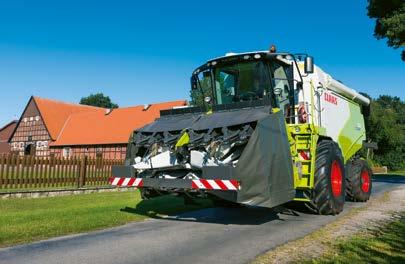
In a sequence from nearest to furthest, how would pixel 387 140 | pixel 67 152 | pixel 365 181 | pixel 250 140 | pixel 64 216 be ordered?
pixel 250 140 < pixel 64 216 < pixel 365 181 < pixel 67 152 < pixel 387 140

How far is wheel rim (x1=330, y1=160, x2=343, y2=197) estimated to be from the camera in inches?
391

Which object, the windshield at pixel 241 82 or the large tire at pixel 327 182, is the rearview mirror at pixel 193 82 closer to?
the windshield at pixel 241 82

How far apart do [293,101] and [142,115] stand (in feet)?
141

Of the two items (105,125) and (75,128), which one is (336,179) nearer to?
(105,125)

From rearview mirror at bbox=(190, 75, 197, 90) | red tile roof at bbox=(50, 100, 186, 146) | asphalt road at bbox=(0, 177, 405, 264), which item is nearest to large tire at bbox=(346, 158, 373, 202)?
asphalt road at bbox=(0, 177, 405, 264)

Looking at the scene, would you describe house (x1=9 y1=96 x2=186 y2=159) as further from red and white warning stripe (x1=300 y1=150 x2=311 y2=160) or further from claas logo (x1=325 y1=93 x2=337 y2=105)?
red and white warning stripe (x1=300 y1=150 x2=311 y2=160)

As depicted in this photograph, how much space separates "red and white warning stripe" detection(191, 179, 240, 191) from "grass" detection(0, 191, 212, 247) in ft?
6.93

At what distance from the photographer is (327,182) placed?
9.27 m

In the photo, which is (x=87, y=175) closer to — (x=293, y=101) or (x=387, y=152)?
(x=293, y=101)

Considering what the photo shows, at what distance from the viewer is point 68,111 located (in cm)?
6322

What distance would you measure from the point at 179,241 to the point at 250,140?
199cm

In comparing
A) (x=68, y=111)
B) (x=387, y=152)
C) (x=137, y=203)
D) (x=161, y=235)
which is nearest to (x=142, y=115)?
(x=68, y=111)

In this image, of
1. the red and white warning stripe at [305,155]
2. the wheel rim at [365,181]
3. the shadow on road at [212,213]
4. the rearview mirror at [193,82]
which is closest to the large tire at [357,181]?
the wheel rim at [365,181]

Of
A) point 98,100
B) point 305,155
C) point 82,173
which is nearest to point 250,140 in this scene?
point 305,155
